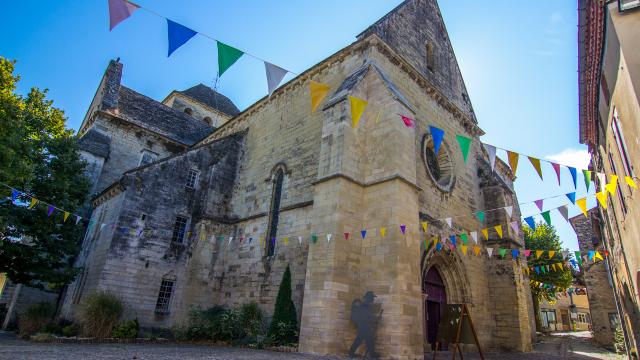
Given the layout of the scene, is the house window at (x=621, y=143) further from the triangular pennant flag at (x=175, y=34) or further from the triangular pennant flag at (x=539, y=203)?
the triangular pennant flag at (x=175, y=34)

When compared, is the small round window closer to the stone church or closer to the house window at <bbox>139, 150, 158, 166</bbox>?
the stone church

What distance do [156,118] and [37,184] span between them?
976cm

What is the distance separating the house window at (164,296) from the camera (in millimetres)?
12258

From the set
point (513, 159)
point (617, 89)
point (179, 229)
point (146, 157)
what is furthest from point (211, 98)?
point (617, 89)

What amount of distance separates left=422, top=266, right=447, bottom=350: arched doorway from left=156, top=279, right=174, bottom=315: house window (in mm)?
8718

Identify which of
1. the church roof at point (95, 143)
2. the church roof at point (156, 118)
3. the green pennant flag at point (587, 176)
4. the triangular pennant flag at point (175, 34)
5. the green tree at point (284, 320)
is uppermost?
the church roof at point (156, 118)

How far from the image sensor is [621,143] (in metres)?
7.09

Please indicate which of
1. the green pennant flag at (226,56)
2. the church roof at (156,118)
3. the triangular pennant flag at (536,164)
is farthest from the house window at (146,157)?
the triangular pennant flag at (536,164)

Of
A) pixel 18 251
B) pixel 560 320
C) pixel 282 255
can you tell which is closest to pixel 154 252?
pixel 18 251

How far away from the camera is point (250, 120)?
53.1ft

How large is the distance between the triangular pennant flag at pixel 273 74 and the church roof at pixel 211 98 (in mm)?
24070

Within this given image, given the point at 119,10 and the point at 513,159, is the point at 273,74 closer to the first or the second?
the point at 119,10

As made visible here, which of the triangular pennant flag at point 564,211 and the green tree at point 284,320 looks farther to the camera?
the green tree at point 284,320

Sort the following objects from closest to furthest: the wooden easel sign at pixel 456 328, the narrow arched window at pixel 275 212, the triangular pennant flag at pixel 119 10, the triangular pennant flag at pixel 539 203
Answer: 1. the triangular pennant flag at pixel 119 10
2. the wooden easel sign at pixel 456 328
3. the triangular pennant flag at pixel 539 203
4. the narrow arched window at pixel 275 212
